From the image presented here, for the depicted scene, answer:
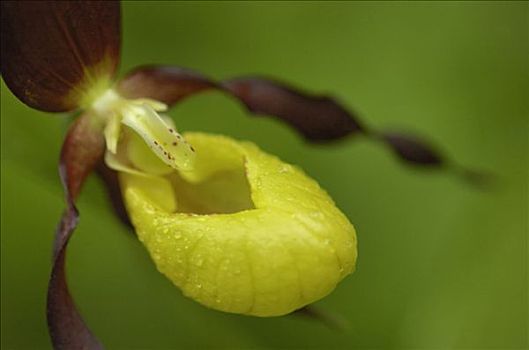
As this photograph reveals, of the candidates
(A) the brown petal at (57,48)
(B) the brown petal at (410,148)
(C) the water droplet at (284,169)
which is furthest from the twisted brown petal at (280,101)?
(C) the water droplet at (284,169)

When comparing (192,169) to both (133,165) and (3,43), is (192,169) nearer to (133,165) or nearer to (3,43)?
(133,165)

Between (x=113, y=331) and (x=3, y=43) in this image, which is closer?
(x=3, y=43)

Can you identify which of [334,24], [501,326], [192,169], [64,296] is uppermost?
[334,24]

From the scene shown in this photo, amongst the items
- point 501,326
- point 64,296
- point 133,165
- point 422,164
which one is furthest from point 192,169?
point 501,326

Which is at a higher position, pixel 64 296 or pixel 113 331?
pixel 64 296

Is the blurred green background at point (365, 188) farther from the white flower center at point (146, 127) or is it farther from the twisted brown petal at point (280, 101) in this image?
the white flower center at point (146, 127)

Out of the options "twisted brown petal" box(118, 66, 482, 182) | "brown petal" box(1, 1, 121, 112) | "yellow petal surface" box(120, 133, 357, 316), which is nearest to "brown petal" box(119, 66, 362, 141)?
"twisted brown petal" box(118, 66, 482, 182)

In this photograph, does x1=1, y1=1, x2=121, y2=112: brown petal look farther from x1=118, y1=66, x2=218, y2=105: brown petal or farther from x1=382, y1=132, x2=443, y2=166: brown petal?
x1=382, y1=132, x2=443, y2=166: brown petal
